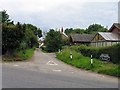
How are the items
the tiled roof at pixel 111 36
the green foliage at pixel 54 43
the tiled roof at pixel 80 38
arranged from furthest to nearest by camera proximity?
the tiled roof at pixel 80 38, the green foliage at pixel 54 43, the tiled roof at pixel 111 36

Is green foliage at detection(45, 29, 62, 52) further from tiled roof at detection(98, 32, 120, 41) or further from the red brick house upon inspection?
the red brick house

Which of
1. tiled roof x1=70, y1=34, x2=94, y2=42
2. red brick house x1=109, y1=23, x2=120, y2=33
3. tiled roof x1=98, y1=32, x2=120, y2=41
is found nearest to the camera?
tiled roof x1=98, y1=32, x2=120, y2=41

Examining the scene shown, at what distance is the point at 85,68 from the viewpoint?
2248cm

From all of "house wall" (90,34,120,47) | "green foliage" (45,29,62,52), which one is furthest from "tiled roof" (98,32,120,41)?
"green foliage" (45,29,62,52)

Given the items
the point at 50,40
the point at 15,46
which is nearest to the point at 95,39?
the point at 50,40

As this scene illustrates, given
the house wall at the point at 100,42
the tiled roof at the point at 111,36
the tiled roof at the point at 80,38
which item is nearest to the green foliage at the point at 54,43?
the house wall at the point at 100,42

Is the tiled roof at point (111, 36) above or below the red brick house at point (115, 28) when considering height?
below

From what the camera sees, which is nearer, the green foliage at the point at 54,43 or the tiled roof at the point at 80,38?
the green foliage at the point at 54,43

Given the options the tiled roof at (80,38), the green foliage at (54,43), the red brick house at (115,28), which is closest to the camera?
the red brick house at (115,28)

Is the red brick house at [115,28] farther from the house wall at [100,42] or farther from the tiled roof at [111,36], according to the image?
the house wall at [100,42]

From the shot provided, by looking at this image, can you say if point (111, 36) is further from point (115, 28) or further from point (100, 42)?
point (115, 28)

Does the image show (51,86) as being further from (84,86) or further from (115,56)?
(115,56)

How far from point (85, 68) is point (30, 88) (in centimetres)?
1093

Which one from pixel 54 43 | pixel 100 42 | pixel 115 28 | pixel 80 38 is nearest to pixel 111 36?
pixel 100 42
